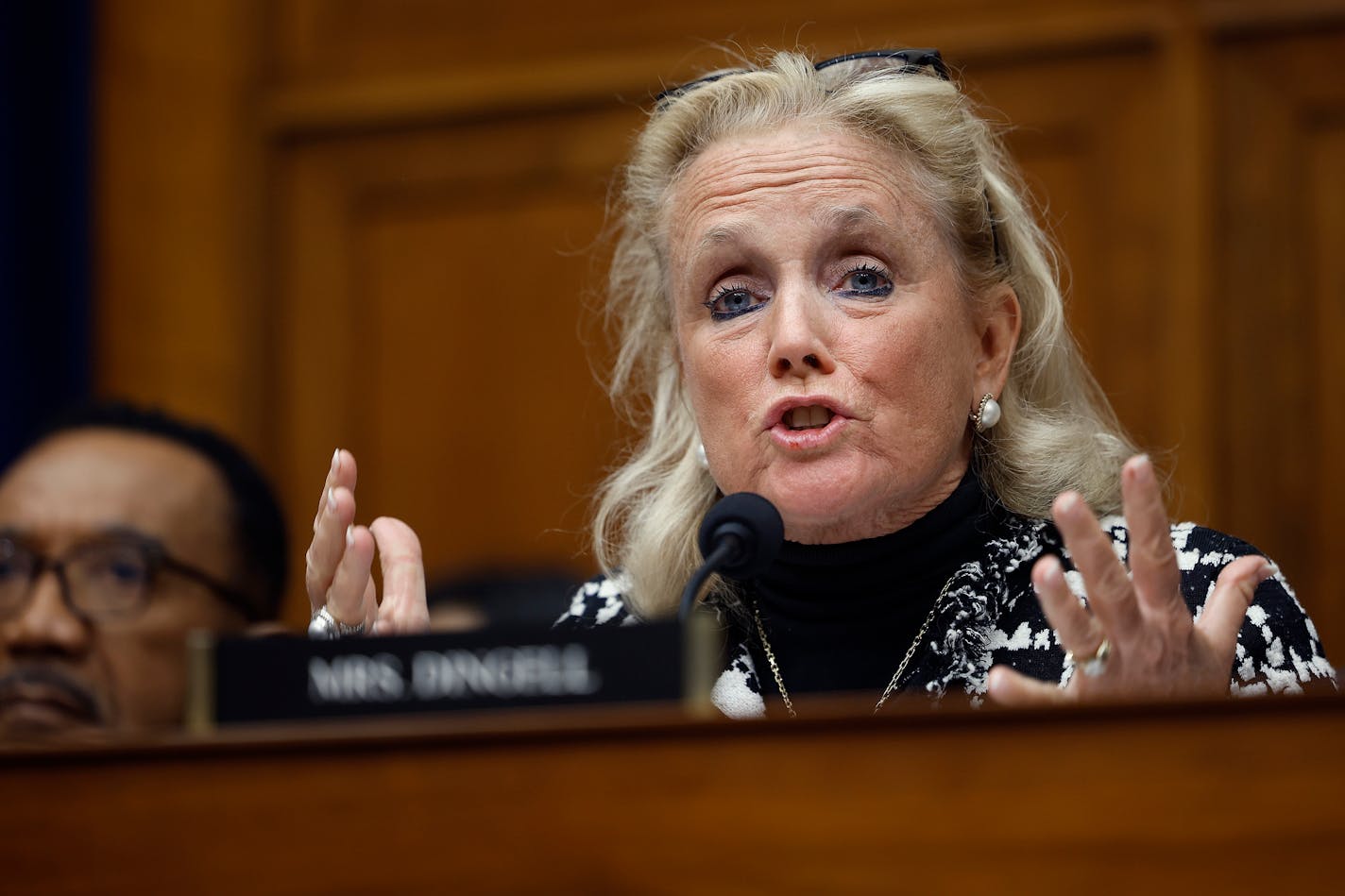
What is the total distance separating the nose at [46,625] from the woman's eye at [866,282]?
3.05ft

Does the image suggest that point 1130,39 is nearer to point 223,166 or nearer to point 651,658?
point 223,166

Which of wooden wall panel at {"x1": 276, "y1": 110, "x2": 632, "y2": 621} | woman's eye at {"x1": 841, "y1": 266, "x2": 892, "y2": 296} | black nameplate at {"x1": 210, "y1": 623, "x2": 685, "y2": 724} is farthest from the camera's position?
wooden wall panel at {"x1": 276, "y1": 110, "x2": 632, "y2": 621}

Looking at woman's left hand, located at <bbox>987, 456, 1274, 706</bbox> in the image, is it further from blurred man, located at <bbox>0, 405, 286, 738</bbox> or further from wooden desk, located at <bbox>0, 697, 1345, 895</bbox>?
blurred man, located at <bbox>0, 405, 286, 738</bbox>

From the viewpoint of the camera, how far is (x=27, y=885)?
1.10 m

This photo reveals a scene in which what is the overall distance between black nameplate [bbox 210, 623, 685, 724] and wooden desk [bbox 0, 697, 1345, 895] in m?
0.04

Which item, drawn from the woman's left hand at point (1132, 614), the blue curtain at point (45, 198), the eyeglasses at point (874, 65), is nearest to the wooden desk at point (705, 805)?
the woman's left hand at point (1132, 614)

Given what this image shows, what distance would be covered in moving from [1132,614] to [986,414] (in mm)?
682

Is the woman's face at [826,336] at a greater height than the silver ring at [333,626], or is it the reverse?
the woman's face at [826,336]

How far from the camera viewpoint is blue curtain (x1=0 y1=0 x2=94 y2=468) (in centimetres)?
378

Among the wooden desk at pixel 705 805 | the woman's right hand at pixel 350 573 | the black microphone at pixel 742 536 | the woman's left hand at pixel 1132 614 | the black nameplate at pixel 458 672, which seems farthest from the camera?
the woman's right hand at pixel 350 573

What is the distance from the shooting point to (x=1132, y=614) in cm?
144

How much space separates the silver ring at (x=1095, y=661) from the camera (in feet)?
4.75

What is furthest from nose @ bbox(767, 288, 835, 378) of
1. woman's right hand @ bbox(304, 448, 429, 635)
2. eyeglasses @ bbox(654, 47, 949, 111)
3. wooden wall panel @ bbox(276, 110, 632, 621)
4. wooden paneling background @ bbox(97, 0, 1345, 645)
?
wooden wall panel @ bbox(276, 110, 632, 621)

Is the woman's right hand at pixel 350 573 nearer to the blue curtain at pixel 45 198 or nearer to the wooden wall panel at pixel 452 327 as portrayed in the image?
the wooden wall panel at pixel 452 327
